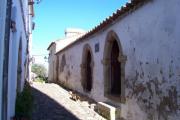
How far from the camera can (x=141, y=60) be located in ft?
27.9

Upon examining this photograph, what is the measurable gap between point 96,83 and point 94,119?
11.4 feet

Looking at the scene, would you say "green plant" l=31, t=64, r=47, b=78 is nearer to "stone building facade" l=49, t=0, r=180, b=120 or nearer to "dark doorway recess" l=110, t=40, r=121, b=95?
"stone building facade" l=49, t=0, r=180, b=120

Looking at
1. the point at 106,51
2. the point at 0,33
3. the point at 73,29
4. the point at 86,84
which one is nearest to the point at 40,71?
the point at 73,29

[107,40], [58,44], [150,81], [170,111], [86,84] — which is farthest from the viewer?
[58,44]

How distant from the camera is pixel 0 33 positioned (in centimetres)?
439

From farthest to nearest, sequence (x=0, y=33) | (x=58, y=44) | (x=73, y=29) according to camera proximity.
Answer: (x=73, y=29), (x=58, y=44), (x=0, y=33)

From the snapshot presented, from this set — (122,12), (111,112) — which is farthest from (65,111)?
(122,12)

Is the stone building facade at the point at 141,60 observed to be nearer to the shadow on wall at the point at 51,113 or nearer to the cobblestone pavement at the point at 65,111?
the cobblestone pavement at the point at 65,111

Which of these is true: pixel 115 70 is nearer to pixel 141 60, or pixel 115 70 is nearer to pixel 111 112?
pixel 111 112

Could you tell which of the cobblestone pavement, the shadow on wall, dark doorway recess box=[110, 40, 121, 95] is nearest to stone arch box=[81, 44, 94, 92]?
the cobblestone pavement

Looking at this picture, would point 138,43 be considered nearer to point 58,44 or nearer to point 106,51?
point 106,51

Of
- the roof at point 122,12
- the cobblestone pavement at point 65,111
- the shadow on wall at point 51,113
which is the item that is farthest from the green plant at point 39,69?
the roof at point 122,12

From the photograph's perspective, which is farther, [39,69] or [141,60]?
[39,69]

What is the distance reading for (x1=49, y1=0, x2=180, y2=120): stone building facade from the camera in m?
6.80
